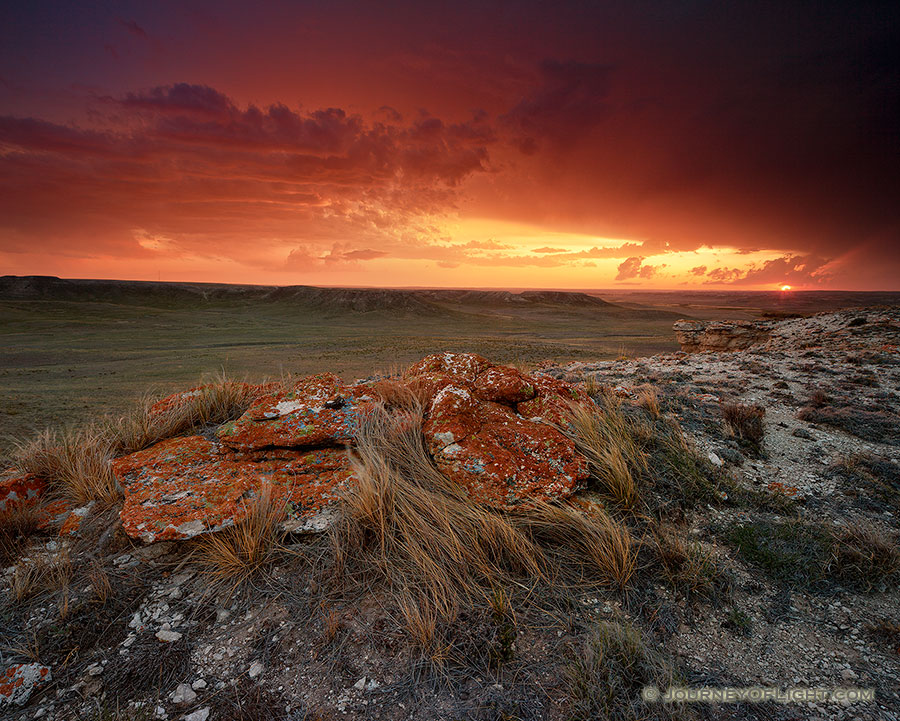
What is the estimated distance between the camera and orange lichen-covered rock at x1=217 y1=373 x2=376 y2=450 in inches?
127

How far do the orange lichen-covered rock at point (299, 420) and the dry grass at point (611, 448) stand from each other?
196 centimetres

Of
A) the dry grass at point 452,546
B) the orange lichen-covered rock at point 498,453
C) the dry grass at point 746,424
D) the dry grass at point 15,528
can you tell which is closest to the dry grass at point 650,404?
the dry grass at point 746,424

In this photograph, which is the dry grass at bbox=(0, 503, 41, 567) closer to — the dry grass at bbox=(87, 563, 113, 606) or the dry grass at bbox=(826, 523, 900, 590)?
the dry grass at bbox=(87, 563, 113, 606)

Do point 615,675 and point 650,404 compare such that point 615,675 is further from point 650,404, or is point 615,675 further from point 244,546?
point 650,404

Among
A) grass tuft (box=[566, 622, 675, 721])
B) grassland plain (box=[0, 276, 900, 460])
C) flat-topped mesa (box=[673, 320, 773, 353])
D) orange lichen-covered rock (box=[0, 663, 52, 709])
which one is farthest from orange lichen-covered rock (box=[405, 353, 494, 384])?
flat-topped mesa (box=[673, 320, 773, 353])

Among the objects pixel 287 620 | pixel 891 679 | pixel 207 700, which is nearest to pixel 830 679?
pixel 891 679

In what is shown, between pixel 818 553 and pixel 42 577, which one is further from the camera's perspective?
pixel 818 553

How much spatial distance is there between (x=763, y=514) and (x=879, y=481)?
1.24 meters

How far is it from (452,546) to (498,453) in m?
0.83

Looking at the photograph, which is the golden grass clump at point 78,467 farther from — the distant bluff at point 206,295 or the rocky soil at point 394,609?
the distant bluff at point 206,295

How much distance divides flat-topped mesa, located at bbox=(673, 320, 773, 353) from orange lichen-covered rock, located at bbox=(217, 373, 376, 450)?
14.9 meters

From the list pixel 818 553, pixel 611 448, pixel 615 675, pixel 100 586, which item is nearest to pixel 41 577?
pixel 100 586

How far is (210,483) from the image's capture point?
112 inches

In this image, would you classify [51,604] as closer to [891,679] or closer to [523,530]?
[523,530]
